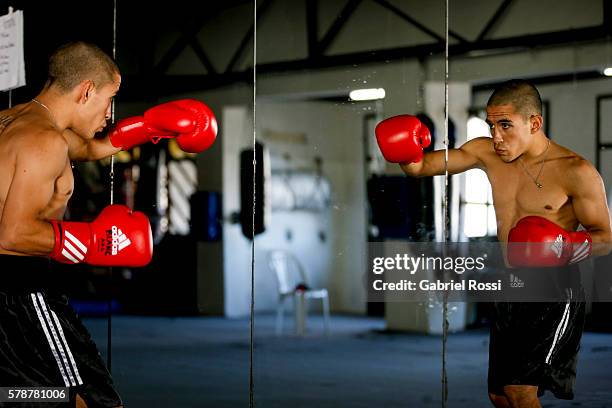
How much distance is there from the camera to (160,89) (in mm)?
6383

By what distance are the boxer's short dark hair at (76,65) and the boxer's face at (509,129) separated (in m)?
1.11

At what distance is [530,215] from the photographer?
2.62 m

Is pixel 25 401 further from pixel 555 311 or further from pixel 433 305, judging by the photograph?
pixel 433 305

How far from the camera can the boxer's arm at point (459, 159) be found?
2.86 meters

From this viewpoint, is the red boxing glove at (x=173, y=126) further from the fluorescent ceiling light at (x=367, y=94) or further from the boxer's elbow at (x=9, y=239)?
the fluorescent ceiling light at (x=367, y=94)

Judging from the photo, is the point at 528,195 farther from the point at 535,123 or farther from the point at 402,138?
the point at 402,138

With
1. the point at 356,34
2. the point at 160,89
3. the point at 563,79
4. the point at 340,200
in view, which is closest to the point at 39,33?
the point at 160,89

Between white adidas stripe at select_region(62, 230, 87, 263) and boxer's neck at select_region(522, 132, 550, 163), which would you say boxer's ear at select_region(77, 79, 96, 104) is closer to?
white adidas stripe at select_region(62, 230, 87, 263)

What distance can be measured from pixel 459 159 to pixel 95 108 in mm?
1164

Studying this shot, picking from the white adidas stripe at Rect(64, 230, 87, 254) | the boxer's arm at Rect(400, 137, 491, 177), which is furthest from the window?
the white adidas stripe at Rect(64, 230, 87, 254)

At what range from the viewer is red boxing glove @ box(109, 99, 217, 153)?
2570mm

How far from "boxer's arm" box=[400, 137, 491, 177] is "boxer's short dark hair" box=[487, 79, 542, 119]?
22cm

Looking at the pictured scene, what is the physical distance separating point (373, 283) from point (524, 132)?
297cm

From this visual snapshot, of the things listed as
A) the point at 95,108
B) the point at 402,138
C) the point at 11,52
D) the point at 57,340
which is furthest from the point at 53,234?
the point at 11,52
